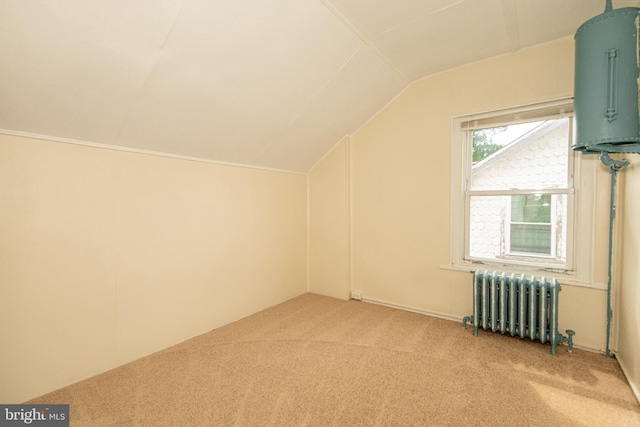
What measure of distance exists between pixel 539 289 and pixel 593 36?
6.26ft

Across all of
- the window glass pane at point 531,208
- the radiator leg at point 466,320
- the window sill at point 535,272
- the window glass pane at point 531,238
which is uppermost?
the window glass pane at point 531,208

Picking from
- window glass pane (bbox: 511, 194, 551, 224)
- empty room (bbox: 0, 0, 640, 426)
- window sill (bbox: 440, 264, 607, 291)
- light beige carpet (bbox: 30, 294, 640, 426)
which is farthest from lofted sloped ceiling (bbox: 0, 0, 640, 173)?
window sill (bbox: 440, 264, 607, 291)

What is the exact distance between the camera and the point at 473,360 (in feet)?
7.72

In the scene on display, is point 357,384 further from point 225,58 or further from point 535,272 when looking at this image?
point 225,58

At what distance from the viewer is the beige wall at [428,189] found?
2.53 meters

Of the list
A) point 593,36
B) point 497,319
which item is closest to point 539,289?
point 497,319

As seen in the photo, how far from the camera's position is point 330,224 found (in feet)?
13.1

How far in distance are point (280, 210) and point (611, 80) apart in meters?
3.15

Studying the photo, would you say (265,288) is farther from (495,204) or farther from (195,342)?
(495,204)

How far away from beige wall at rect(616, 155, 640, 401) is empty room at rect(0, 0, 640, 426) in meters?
0.03

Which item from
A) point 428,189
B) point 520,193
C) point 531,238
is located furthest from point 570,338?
point 428,189

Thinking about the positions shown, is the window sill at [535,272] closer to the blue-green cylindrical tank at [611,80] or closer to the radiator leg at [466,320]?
the radiator leg at [466,320]

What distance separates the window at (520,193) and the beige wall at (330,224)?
4.40ft

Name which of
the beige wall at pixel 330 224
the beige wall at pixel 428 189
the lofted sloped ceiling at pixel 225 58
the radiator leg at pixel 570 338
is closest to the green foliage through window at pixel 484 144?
the beige wall at pixel 428 189
